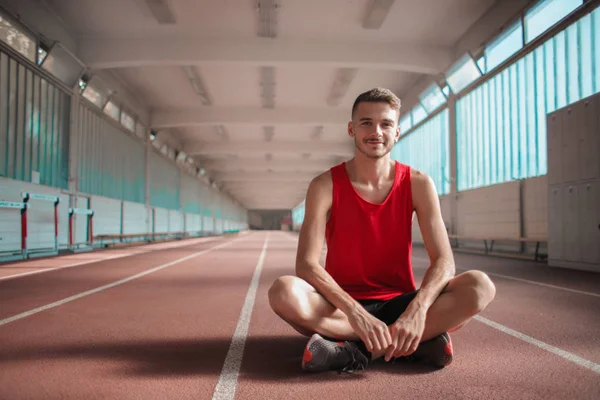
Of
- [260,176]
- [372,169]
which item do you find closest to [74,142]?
[372,169]

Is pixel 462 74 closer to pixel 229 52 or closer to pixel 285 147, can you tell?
pixel 229 52

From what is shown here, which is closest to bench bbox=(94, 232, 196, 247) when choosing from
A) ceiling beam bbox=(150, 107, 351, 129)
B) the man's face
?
ceiling beam bbox=(150, 107, 351, 129)

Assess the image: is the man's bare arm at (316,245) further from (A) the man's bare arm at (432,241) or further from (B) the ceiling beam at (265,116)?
(B) the ceiling beam at (265,116)

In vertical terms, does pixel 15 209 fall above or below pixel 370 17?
below

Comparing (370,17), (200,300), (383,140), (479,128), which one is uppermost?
(370,17)

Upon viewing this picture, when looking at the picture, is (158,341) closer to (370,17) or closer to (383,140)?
(383,140)

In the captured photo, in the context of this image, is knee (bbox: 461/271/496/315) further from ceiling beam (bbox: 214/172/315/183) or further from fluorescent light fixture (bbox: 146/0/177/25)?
ceiling beam (bbox: 214/172/315/183)

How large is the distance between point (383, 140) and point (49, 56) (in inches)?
509

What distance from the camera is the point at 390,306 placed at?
2.86 m

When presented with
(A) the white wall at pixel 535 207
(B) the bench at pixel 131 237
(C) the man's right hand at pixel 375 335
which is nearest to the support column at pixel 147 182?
(B) the bench at pixel 131 237

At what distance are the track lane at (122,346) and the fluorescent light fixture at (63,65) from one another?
31.7ft

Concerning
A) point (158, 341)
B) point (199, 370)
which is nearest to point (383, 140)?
point (199, 370)

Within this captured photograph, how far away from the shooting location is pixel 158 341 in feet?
11.4

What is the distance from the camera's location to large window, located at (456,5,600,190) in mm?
9562
